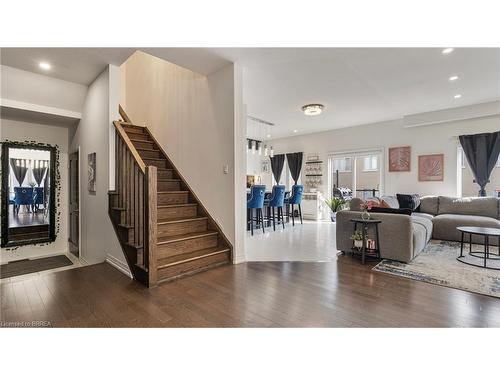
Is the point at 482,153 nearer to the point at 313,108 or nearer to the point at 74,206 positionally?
the point at 313,108

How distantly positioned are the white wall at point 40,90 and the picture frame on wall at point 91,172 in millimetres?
1025

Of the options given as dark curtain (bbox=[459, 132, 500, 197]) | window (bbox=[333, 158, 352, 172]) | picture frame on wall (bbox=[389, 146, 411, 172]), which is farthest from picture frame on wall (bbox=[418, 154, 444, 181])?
window (bbox=[333, 158, 352, 172])

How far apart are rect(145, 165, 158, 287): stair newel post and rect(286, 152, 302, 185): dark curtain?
6522 mm

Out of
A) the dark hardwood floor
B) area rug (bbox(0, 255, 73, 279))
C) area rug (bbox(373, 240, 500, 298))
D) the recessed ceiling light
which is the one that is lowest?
area rug (bbox(0, 255, 73, 279))

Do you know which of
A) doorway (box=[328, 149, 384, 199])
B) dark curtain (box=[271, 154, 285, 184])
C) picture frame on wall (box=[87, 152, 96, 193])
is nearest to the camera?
picture frame on wall (box=[87, 152, 96, 193])

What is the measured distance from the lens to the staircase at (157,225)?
2785 millimetres

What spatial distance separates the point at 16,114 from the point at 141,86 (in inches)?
91.1

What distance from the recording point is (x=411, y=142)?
6.38m

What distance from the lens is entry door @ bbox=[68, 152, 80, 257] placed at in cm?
493

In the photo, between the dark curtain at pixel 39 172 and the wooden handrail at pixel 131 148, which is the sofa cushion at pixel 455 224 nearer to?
the wooden handrail at pixel 131 148

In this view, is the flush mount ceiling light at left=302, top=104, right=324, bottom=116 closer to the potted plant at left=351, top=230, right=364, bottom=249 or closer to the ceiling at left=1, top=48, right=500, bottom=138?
the ceiling at left=1, top=48, right=500, bottom=138

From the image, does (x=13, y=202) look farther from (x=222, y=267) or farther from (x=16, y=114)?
(x=222, y=267)

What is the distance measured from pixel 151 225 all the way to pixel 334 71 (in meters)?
3.46
